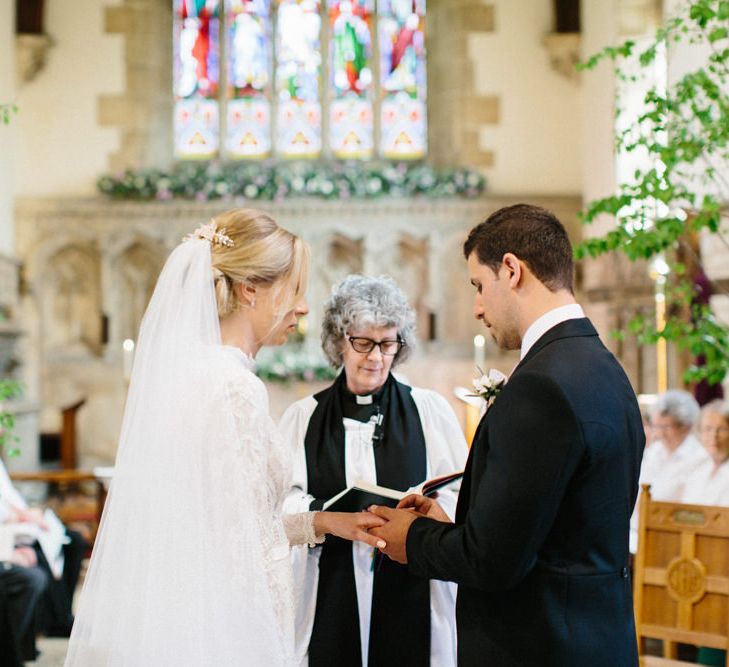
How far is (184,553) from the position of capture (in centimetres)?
189

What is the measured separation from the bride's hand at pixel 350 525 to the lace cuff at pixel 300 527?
0.01 m

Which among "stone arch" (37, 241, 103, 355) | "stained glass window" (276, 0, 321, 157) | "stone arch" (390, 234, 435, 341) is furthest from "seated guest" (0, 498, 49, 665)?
"stained glass window" (276, 0, 321, 157)

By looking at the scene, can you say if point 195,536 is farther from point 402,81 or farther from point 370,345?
point 402,81

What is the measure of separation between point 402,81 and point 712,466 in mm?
6135

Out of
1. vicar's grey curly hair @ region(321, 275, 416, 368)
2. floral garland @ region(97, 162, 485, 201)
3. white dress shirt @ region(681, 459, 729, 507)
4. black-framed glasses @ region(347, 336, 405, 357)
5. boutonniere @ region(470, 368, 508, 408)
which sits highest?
floral garland @ region(97, 162, 485, 201)

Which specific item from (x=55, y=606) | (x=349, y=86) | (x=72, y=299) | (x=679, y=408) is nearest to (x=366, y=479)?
(x=679, y=408)

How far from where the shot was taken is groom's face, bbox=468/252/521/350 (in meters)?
1.78

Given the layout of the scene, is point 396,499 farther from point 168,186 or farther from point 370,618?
point 168,186

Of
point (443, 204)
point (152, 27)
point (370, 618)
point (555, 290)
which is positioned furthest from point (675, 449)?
point (152, 27)

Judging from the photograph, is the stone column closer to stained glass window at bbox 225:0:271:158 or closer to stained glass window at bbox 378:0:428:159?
stained glass window at bbox 225:0:271:158

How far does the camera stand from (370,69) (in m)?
9.64

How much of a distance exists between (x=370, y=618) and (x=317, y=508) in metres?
0.31

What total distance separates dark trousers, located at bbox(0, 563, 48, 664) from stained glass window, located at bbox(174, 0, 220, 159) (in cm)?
587

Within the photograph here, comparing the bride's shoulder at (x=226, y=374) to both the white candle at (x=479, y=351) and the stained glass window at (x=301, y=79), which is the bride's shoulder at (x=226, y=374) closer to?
the white candle at (x=479, y=351)
